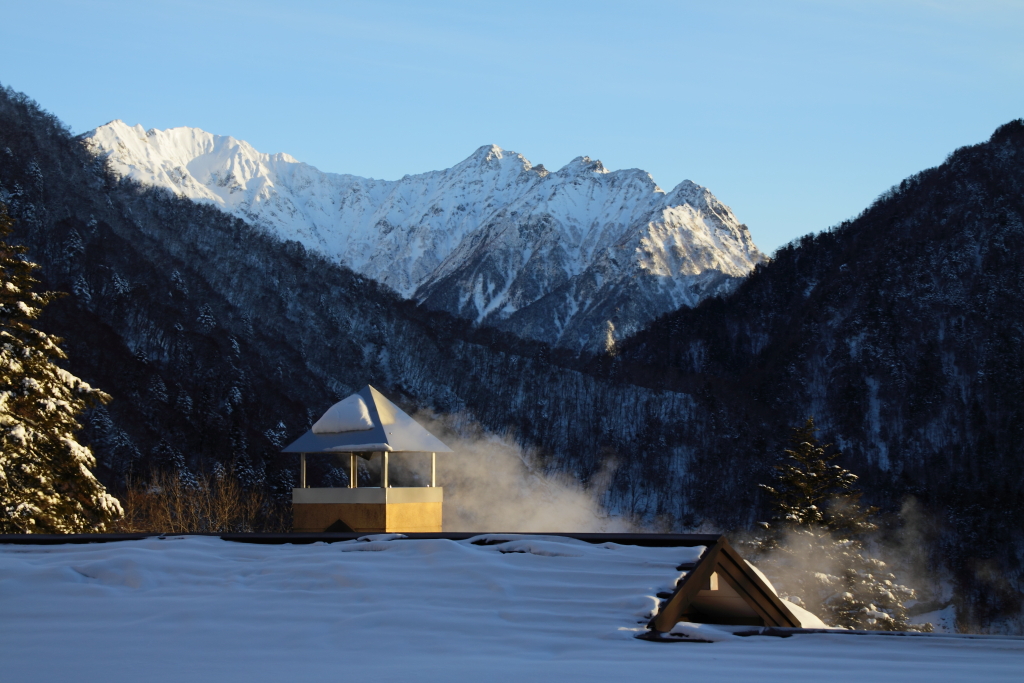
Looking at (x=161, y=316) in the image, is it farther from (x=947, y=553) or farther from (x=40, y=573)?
(x=40, y=573)

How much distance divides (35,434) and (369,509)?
26.9 feet

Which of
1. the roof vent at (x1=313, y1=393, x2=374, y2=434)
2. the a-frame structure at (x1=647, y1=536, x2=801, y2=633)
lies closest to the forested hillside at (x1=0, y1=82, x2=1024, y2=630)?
the roof vent at (x1=313, y1=393, x2=374, y2=434)

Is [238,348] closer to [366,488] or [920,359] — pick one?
[366,488]

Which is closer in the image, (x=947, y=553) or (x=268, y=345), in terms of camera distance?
(x=947, y=553)

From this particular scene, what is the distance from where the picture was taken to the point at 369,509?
26438mm

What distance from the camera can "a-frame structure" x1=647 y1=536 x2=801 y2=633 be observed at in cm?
950

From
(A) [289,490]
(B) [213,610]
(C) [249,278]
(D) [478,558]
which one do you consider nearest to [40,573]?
(B) [213,610]

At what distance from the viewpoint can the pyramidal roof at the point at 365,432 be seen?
27.2m

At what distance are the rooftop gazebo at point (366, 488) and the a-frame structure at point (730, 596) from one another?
17.0 meters

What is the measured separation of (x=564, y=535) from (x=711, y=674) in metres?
5.02

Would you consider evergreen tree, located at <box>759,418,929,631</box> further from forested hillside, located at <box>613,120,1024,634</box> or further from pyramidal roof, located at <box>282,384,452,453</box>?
forested hillside, located at <box>613,120,1024,634</box>

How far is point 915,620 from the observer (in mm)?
89625

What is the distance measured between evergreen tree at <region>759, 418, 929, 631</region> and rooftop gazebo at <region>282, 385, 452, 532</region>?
13.0 metres

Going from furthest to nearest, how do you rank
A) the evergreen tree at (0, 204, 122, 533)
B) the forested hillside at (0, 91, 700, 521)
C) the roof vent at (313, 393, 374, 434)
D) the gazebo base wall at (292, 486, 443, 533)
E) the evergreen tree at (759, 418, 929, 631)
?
the forested hillside at (0, 91, 700, 521)
the evergreen tree at (759, 418, 929, 631)
the roof vent at (313, 393, 374, 434)
the gazebo base wall at (292, 486, 443, 533)
the evergreen tree at (0, 204, 122, 533)
